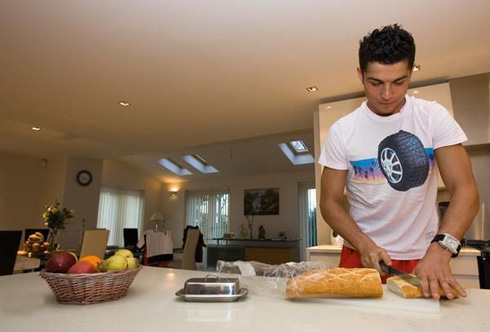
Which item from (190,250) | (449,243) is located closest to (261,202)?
(190,250)

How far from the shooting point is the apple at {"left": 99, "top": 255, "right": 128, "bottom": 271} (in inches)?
32.7

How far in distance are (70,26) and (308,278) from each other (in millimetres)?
2134

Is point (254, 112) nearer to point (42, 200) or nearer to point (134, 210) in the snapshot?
point (42, 200)

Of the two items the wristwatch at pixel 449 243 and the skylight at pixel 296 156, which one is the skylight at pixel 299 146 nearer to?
the skylight at pixel 296 156

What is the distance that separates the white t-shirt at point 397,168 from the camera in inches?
43.4

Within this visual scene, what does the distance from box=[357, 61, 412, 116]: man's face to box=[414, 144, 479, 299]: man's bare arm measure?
0.23 metres

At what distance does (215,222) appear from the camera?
339 inches

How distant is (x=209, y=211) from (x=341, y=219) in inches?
309

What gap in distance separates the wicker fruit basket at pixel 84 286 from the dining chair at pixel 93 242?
344cm

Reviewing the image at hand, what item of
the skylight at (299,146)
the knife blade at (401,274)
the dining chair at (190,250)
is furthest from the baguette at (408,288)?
the skylight at (299,146)

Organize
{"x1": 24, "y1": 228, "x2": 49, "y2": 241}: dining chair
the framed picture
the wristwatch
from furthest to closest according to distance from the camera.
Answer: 1. the framed picture
2. {"x1": 24, "y1": 228, "x2": 49, "y2": 241}: dining chair
3. the wristwatch

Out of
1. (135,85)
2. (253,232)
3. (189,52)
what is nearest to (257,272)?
(189,52)

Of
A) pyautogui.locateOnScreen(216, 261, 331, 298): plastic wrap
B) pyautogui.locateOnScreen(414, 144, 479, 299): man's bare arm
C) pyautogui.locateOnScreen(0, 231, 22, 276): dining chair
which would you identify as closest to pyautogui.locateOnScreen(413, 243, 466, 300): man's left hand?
pyautogui.locateOnScreen(414, 144, 479, 299): man's bare arm

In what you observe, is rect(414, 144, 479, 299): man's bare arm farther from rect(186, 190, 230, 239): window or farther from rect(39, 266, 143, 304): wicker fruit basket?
rect(186, 190, 230, 239): window
